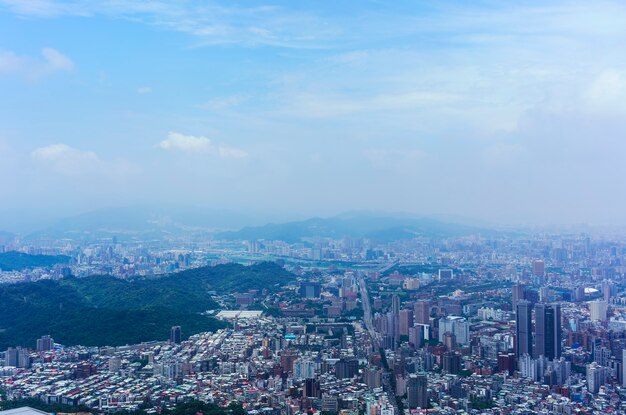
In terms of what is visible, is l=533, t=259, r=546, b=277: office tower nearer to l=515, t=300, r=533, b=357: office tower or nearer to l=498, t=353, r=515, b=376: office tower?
l=515, t=300, r=533, b=357: office tower

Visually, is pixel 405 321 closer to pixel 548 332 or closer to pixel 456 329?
pixel 456 329

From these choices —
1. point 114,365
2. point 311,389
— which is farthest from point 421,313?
point 114,365

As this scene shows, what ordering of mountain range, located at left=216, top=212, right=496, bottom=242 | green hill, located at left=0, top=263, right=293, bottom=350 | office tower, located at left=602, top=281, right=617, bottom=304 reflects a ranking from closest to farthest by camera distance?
green hill, located at left=0, top=263, right=293, bottom=350
office tower, located at left=602, top=281, right=617, bottom=304
mountain range, located at left=216, top=212, right=496, bottom=242

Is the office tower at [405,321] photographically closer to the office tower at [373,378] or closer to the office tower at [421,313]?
the office tower at [421,313]

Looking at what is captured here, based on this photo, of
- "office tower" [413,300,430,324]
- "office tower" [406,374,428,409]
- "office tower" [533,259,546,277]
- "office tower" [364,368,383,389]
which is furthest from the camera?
"office tower" [533,259,546,277]

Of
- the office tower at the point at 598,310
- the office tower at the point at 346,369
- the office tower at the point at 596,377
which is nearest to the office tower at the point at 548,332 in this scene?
the office tower at the point at 596,377

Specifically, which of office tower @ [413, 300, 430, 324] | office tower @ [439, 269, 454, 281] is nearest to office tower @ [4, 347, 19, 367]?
office tower @ [413, 300, 430, 324]

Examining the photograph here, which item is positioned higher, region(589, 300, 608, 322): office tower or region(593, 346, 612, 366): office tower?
region(589, 300, 608, 322): office tower
